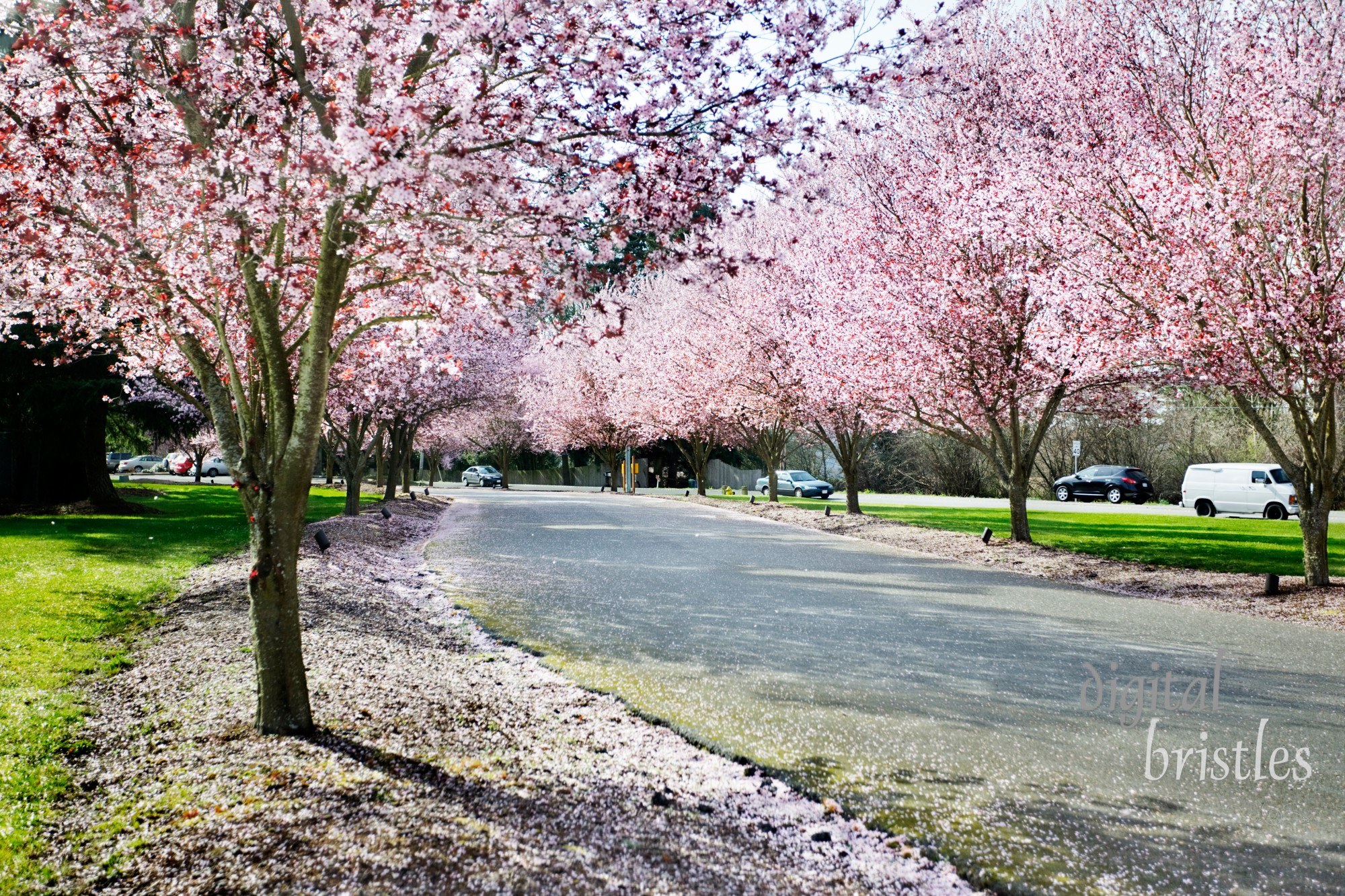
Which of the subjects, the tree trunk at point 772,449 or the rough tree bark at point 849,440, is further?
the tree trunk at point 772,449

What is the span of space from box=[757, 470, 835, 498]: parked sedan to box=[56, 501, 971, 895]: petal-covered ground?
38964mm

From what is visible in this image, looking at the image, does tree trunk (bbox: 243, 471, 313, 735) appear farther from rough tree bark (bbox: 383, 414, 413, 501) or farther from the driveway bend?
rough tree bark (bbox: 383, 414, 413, 501)

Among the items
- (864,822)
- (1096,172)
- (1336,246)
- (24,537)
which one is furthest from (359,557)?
(1336,246)

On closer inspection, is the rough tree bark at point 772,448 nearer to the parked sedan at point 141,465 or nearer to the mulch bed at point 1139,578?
the mulch bed at point 1139,578

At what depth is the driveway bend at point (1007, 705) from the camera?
4199mm

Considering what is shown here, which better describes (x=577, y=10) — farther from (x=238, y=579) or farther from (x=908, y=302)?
(x=908, y=302)

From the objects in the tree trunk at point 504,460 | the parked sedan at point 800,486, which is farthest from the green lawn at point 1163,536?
the tree trunk at point 504,460

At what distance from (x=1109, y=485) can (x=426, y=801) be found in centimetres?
3889

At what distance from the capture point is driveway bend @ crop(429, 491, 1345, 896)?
4.20 meters

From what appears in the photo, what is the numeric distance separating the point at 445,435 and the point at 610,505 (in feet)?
84.7

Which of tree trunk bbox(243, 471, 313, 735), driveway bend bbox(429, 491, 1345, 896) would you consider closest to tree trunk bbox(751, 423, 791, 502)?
driveway bend bbox(429, 491, 1345, 896)

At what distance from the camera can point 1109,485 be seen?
37.8 m

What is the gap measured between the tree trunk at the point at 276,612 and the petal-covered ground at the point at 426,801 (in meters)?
0.18

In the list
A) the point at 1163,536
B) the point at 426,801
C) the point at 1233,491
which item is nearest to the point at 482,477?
the point at 1233,491
